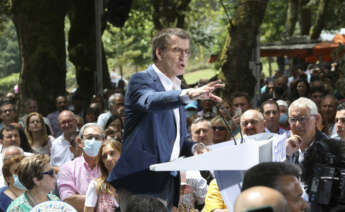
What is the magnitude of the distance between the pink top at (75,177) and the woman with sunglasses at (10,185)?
68cm

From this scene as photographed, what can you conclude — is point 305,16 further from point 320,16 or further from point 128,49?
point 128,49

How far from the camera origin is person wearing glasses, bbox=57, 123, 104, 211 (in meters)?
7.05

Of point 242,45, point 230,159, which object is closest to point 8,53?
point 242,45

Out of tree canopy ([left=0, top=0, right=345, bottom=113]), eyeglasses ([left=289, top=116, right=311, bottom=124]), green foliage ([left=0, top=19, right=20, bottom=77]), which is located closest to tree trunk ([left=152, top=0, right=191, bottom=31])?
tree canopy ([left=0, top=0, right=345, bottom=113])

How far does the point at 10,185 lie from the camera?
6.71 meters

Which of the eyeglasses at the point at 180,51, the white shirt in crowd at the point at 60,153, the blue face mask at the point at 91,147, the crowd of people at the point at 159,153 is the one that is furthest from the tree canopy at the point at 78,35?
the eyeglasses at the point at 180,51

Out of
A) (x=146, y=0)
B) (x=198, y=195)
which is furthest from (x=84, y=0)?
(x=198, y=195)

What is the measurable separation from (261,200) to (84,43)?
1786cm

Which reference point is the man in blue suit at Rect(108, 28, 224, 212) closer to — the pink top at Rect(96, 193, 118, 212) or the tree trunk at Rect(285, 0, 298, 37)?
the pink top at Rect(96, 193, 118, 212)

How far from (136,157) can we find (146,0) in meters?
26.5

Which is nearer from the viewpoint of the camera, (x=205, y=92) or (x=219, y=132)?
(x=205, y=92)

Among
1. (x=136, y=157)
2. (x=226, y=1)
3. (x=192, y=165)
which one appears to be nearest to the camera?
(x=192, y=165)

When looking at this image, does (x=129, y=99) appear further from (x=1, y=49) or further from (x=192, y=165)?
(x=1, y=49)

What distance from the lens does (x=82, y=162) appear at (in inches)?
298
